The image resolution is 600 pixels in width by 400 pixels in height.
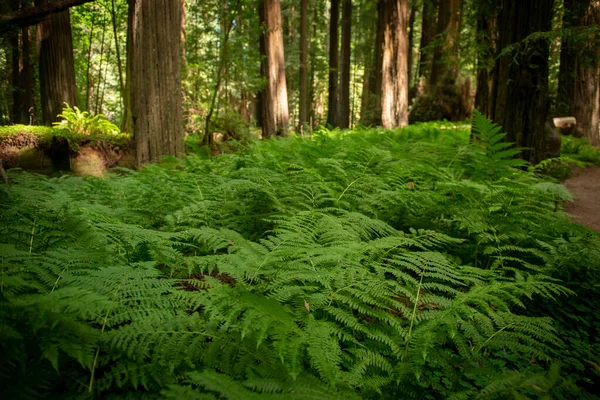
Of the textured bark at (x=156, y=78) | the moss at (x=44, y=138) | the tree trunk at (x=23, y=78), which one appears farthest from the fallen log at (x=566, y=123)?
the tree trunk at (x=23, y=78)

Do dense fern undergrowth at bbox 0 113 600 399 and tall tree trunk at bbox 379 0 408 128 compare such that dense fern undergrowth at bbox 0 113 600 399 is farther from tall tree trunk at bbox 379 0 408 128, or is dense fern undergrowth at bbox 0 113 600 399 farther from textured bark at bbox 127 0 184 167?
tall tree trunk at bbox 379 0 408 128

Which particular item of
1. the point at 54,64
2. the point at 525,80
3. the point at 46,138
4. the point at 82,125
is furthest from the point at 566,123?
the point at 54,64

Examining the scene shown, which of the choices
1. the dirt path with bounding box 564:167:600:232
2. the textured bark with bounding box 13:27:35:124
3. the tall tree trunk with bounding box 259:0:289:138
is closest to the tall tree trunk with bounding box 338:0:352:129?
the tall tree trunk with bounding box 259:0:289:138

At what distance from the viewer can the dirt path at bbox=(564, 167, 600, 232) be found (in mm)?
4399

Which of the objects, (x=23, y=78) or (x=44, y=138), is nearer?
(x=44, y=138)

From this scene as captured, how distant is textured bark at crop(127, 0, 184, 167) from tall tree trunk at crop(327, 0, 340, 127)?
11.9 metres

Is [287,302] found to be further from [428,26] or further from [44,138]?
[428,26]

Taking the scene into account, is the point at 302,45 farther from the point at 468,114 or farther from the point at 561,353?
the point at 561,353

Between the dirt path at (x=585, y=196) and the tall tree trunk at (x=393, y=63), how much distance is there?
211 inches

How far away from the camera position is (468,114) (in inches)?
538

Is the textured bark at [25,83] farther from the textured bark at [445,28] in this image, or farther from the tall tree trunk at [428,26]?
the tall tree trunk at [428,26]

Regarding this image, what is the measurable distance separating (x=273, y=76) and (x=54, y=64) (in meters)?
5.74

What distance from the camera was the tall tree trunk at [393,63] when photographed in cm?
1091

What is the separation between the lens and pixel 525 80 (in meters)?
4.94
